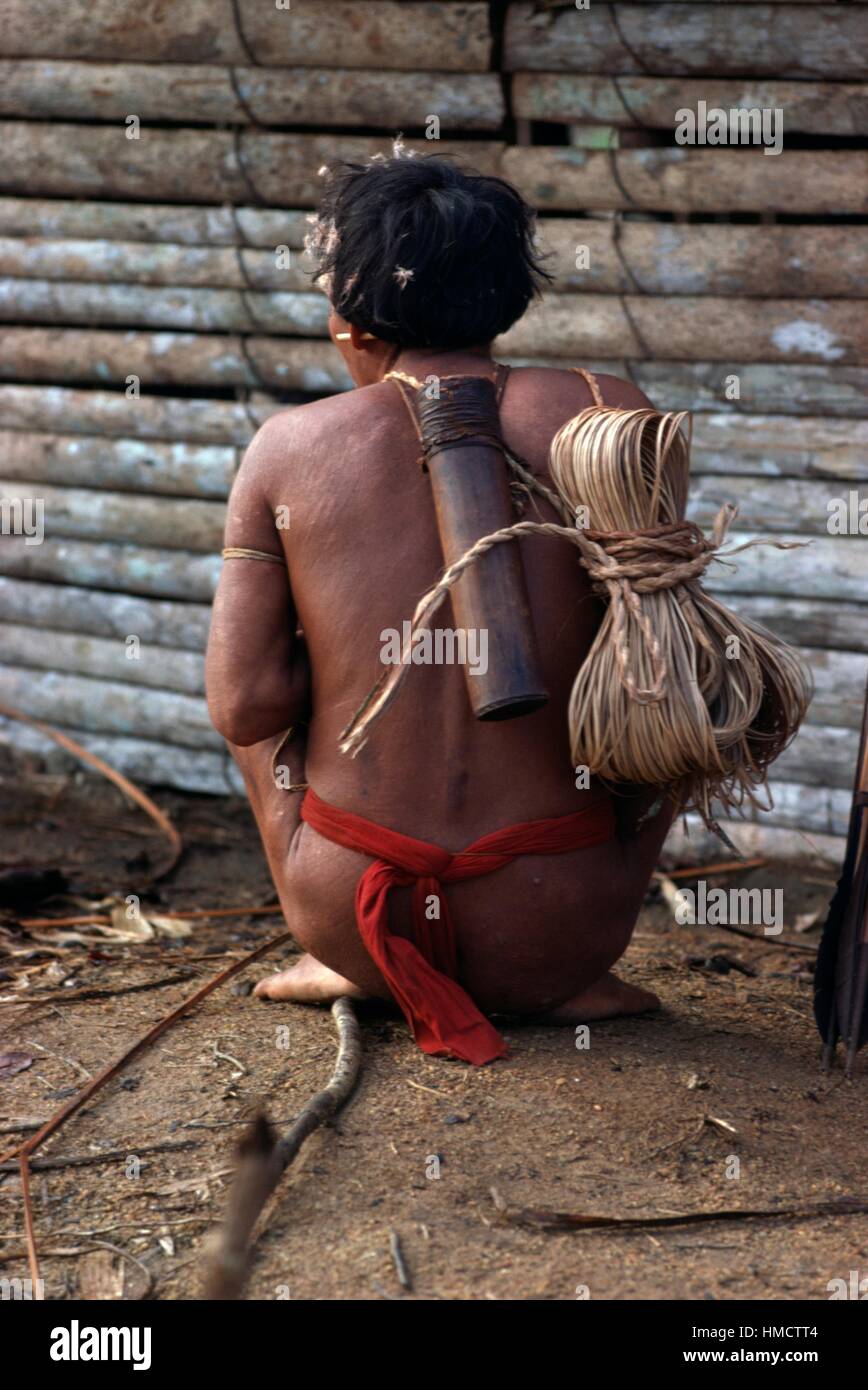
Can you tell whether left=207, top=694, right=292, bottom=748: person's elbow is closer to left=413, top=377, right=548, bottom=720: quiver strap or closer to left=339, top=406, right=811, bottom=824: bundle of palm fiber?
left=339, top=406, right=811, bottom=824: bundle of palm fiber

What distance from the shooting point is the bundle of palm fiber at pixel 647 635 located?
255 centimetres

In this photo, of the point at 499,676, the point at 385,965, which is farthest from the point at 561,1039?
the point at 499,676

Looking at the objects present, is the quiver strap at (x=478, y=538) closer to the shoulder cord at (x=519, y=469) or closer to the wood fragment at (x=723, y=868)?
the shoulder cord at (x=519, y=469)

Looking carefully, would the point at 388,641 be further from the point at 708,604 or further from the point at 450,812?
the point at 708,604

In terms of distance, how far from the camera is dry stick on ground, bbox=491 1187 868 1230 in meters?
2.20

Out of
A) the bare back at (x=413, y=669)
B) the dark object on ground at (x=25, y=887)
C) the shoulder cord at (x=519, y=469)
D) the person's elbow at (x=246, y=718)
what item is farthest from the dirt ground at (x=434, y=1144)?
the shoulder cord at (x=519, y=469)

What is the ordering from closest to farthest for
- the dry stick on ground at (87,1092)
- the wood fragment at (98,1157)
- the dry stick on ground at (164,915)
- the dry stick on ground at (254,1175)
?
1. the dry stick on ground at (254,1175)
2. the dry stick on ground at (87,1092)
3. the wood fragment at (98,1157)
4. the dry stick on ground at (164,915)

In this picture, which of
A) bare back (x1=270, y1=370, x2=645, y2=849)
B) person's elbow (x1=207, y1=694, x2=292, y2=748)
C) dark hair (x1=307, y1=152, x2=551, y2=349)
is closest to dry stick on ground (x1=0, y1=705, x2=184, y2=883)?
person's elbow (x1=207, y1=694, x2=292, y2=748)

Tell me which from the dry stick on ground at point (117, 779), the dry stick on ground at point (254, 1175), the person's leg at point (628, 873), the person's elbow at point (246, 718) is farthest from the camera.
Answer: the dry stick on ground at point (117, 779)

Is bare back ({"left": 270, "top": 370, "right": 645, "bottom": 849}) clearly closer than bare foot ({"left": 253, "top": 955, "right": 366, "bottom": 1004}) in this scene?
Yes

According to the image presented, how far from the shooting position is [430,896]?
274cm

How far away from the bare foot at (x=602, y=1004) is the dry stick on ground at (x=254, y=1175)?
0.53 metres

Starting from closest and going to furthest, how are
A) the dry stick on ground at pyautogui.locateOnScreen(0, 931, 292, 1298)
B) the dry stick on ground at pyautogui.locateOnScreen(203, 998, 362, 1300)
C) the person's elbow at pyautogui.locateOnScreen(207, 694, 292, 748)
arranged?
1. the dry stick on ground at pyautogui.locateOnScreen(203, 998, 362, 1300)
2. the dry stick on ground at pyautogui.locateOnScreen(0, 931, 292, 1298)
3. the person's elbow at pyautogui.locateOnScreen(207, 694, 292, 748)

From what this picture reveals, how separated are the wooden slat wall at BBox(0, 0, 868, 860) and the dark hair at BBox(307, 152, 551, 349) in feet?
5.86
